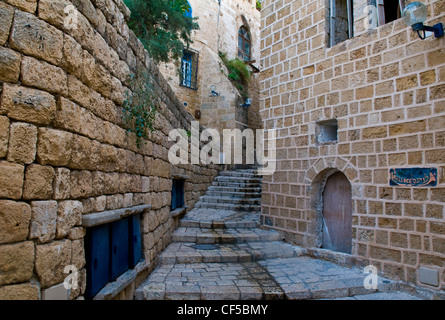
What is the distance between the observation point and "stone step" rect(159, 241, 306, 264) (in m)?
4.74

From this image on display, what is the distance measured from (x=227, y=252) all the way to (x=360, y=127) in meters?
2.93

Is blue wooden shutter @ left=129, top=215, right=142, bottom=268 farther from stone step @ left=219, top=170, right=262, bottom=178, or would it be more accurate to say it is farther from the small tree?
stone step @ left=219, top=170, right=262, bottom=178

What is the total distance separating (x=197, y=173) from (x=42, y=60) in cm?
639

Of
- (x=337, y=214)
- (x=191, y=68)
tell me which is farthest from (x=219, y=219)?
Answer: (x=191, y=68)

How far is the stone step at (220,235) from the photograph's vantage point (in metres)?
5.71

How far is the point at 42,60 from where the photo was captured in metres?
2.00

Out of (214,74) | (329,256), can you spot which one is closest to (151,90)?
(329,256)

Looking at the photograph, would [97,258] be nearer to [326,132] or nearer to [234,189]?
[326,132]

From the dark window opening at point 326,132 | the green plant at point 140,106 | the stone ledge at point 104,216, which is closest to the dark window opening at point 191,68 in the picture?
the dark window opening at point 326,132

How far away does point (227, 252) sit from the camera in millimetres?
5055

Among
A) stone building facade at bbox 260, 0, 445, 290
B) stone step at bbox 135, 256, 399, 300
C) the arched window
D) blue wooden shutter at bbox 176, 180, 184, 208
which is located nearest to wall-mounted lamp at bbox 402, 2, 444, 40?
stone building facade at bbox 260, 0, 445, 290

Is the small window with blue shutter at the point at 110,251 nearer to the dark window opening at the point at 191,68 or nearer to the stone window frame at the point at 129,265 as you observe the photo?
the stone window frame at the point at 129,265

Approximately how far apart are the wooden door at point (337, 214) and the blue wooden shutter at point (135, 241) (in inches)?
131

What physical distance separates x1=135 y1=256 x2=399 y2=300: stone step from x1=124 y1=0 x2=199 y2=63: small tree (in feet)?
18.6
